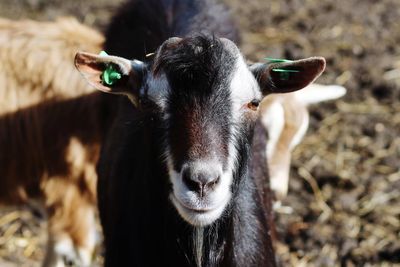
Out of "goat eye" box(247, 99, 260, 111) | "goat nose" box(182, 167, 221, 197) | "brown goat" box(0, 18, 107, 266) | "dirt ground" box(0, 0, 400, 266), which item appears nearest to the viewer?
"goat nose" box(182, 167, 221, 197)

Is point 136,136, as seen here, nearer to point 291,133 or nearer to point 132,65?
point 132,65

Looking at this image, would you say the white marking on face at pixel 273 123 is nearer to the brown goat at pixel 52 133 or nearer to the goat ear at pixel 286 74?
the brown goat at pixel 52 133

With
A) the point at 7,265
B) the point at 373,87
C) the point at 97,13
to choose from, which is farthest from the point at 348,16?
the point at 7,265

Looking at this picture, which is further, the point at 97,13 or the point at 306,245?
the point at 97,13

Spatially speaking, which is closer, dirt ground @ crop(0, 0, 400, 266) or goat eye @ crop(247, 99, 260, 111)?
goat eye @ crop(247, 99, 260, 111)

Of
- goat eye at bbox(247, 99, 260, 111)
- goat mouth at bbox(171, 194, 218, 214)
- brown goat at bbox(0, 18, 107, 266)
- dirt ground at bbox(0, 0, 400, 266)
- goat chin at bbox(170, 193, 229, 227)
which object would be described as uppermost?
goat eye at bbox(247, 99, 260, 111)

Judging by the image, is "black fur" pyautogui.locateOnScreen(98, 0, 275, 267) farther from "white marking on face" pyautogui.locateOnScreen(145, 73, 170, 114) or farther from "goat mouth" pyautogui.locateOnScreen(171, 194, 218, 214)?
"goat mouth" pyautogui.locateOnScreen(171, 194, 218, 214)

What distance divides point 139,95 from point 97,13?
5.92 meters

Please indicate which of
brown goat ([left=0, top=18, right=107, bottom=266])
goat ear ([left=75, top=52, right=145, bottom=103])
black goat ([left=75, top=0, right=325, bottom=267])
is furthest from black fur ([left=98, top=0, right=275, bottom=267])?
brown goat ([left=0, top=18, right=107, bottom=266])

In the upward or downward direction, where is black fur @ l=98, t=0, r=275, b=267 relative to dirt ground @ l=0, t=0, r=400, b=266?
upward

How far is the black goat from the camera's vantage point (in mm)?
3746

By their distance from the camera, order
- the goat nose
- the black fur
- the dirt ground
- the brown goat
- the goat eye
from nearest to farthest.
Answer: the goat nose
the black fur
the goat eye
the brown goat
the dirt ground

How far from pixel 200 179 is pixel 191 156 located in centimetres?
12

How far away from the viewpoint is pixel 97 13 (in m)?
9.77
